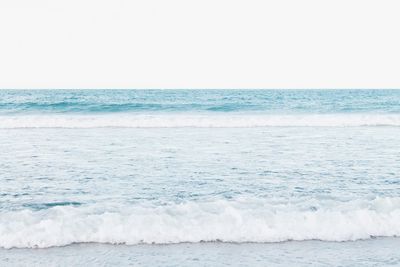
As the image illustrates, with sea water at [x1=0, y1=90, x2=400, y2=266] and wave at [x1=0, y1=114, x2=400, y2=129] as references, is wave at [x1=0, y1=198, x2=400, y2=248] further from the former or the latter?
wave at [x1=0, y1=114, x2=400, y2=129]

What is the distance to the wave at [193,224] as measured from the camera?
254 inches

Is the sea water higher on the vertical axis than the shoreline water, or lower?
higher

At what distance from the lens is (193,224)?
6.76 m

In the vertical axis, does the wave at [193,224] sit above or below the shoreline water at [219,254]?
above

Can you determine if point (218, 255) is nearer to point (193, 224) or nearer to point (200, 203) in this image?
point (193, 224)

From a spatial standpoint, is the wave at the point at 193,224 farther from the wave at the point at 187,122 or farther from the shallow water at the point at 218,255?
the wave at the point at 187,122

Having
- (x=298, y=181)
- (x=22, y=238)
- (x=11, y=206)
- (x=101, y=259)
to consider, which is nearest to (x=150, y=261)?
(x=101, y=259)

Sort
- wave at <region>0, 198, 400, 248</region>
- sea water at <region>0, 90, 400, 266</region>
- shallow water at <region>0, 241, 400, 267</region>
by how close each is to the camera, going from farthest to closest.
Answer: wave at <region>0, 198, 400, 248</region> → sea water at <region>0, 90, 400, 266</region> → shallow water at <region>0, 241, 400, 267</region>

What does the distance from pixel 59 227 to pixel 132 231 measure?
104cm

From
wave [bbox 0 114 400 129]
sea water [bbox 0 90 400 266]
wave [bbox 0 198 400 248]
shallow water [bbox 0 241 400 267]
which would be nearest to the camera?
shallow water [bbox 0 241 400 267]

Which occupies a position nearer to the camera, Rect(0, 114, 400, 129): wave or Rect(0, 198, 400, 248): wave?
Rect(0, 198, 400, 248): wave

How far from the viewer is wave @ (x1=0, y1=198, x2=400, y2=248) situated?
6.45m

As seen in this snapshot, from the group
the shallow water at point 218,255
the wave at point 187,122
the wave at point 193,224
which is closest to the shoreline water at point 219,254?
the shallow water at point 218,255

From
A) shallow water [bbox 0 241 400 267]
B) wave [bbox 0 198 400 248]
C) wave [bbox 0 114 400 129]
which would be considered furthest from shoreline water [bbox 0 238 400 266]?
wave [bbox 0 114 400 129]
